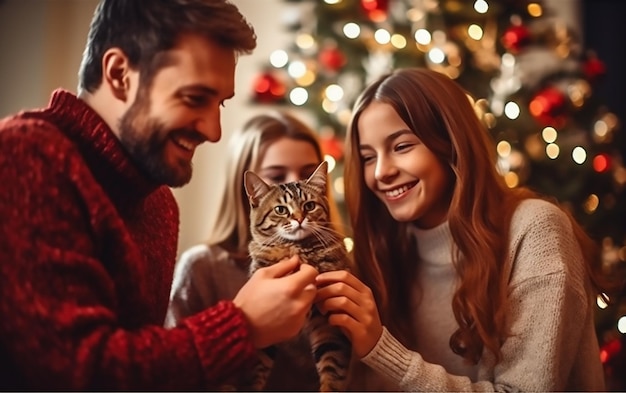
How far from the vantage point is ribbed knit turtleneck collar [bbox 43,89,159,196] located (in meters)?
0.82

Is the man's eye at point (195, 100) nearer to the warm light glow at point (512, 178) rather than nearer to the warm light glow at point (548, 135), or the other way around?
the warm light glow at point (512, 178)

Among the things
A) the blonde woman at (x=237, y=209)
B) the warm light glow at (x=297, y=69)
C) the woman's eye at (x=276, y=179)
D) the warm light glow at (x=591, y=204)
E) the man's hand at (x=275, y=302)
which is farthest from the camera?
the warm light glow at (x=591, y=204)

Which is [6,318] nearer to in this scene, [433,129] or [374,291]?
[374,291]

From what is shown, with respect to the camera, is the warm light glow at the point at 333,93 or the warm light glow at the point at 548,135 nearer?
the warm light glow at the point at 333,93

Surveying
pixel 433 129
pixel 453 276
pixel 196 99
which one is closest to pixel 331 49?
pixel 433 129

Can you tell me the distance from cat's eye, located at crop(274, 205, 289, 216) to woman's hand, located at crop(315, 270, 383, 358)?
0.57 feet

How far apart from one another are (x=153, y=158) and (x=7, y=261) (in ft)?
0.80

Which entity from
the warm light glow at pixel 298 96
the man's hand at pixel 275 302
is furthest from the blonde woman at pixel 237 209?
the warm light glow at pixel 298 96

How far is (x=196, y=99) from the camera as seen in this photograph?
82cm

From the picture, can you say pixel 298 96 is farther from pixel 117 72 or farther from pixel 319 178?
pixel 117 72

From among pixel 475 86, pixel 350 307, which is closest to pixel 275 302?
pixel 350 307

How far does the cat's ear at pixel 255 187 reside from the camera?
1.09 metres

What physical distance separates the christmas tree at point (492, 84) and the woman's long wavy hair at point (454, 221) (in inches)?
33.1

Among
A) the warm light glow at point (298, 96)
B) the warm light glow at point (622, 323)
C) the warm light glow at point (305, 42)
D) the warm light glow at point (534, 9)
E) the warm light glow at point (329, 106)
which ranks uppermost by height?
the warm light glow at point (534, 9)
